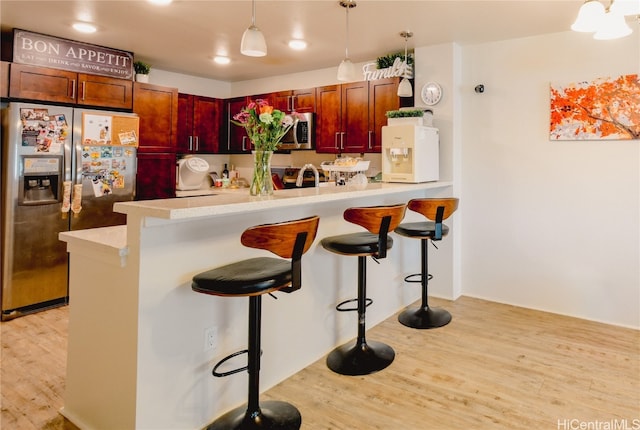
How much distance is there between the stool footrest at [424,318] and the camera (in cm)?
335

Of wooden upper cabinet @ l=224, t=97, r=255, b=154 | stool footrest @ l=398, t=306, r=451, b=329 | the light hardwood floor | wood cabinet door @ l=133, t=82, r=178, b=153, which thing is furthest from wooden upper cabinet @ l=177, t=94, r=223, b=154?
stool footrest @ l=398, t=306, r=451, b=329

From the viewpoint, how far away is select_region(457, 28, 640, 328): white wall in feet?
11.1

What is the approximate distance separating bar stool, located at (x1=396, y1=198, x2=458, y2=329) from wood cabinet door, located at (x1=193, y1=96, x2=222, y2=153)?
306 cm

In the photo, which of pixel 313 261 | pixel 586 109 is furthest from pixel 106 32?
Result: pixel 586 109

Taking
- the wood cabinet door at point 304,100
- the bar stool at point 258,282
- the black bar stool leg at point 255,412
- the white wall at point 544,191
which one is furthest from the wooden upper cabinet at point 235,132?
the black bar stool leg at point 255,412

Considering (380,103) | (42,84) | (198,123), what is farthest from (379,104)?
(42,84)

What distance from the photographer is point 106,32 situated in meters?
3.71

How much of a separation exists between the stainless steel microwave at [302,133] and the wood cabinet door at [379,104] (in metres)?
0.71

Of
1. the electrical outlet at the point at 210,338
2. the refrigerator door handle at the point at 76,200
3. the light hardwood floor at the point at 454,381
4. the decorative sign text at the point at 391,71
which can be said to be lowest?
the light hardwood floor at the point at 454,381

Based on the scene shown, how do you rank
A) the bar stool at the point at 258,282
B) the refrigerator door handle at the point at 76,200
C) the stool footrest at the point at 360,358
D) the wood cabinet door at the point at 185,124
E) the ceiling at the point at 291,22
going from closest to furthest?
the bar stool at the point at 258,282, the stool footrest at the point at 360,358, the ceiling at the point at 291,22, the refrigerator door handle at the point at 76,200, the wood cabinet door at the point at 185,124

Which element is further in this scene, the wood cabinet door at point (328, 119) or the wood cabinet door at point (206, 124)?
the wood cabinet door at point (206, 124)

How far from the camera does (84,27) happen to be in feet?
11.8

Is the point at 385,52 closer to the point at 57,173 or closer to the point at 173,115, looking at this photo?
the point at 173,115

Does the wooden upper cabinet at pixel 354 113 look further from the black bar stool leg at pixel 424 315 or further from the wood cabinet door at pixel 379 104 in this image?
the black bar stool leg at pixel 424 315
